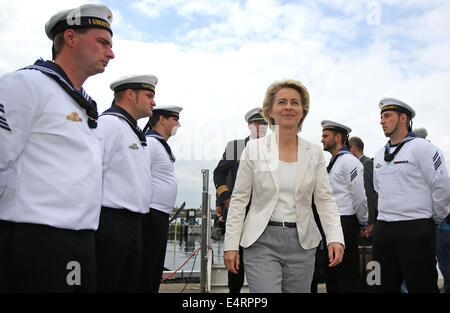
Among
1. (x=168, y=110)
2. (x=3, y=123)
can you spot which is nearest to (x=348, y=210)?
(x=168, y=110)

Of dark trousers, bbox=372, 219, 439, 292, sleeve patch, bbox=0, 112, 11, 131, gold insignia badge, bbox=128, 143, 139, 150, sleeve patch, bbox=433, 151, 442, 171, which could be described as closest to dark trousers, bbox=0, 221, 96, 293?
sleeve patch, bbox=0, 112, 11, 131

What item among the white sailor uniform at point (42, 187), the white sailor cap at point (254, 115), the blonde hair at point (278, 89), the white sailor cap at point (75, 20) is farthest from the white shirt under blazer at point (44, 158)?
the white sailor cap at point (254, 115)

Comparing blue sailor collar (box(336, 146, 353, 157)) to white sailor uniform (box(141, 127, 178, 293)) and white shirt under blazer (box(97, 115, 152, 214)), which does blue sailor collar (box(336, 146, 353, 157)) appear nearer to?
white sailor uniform (box(141, 127, 178, 293))

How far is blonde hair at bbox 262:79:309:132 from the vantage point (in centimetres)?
296

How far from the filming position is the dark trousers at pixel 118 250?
2809 mm

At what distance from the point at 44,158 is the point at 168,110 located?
3.73m

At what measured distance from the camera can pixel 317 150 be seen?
2.97 metres

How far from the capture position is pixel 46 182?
179 cm

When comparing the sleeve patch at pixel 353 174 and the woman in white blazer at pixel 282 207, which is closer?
the woman in white blazer at pixel 282 207

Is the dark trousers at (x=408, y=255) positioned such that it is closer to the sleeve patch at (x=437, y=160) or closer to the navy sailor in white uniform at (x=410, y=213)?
the navy sailor in white uniform at (x=410, y=213)

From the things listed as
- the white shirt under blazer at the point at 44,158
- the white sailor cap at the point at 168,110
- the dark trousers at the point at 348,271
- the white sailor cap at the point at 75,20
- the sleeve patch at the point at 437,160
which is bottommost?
the dark trousers at the point at 348,271

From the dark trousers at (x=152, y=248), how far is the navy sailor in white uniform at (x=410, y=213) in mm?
2410

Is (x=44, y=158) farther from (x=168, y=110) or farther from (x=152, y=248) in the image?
(x=168, y=110)
